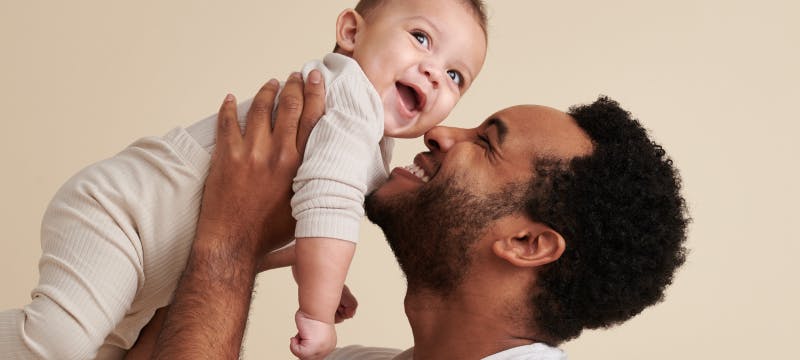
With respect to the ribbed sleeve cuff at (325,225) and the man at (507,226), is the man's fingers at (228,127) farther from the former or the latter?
the ribbed sleeve cuff at (325,225)

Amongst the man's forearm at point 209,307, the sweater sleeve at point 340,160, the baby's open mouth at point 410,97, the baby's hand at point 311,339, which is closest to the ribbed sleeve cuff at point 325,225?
the sweater sleeve at point 340,160

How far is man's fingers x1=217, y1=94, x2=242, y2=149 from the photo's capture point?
6.82 feet

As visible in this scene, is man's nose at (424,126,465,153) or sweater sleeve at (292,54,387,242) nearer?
sweater sleeve at (292,54,387,242)

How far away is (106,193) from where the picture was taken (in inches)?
76.8

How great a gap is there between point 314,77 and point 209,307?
540mm

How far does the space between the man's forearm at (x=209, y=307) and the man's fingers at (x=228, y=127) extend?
0.72 feet

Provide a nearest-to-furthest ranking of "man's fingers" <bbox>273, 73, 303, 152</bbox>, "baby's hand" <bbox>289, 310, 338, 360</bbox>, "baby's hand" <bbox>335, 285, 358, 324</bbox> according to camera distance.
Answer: "baby's hand" <bbox>289, 310, 338, 360</bbox>, "man's fingers" <bbox>273, 73, 303, 152</bbox>, "baby's hand" <bbox>335, 285, 358, 324</bbox>

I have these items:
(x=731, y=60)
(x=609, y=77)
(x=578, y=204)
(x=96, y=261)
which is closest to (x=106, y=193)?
(x=96, y=261)

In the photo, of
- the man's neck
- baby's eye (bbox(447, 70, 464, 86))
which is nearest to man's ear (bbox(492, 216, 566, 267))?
the man's neck

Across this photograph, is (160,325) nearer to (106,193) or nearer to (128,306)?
(128,306)

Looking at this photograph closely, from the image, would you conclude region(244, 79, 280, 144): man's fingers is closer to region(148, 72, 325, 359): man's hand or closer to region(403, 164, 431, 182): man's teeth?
region(148, 72, 325, 359): man's hand

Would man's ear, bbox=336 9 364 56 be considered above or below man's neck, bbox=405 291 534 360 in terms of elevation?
above

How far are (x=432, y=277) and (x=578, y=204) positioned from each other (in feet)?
1.23

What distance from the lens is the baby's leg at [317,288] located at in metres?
1.87
